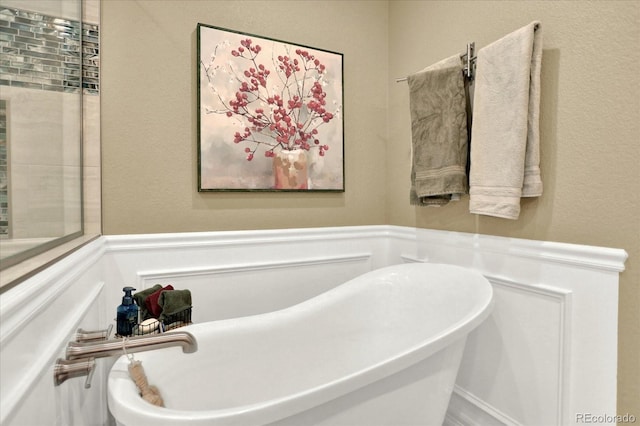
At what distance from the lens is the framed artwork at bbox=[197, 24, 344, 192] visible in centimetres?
160

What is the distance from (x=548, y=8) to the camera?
1.26 meters

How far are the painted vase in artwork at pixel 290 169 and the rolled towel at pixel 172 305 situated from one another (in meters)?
0.72

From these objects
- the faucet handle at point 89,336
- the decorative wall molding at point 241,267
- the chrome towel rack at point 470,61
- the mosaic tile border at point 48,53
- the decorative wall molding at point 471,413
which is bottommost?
the decorative wall molding at point 471,413

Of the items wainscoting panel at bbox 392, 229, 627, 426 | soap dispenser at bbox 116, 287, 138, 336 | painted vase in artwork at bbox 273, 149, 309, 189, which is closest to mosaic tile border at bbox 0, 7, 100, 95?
soap dispenser at bbox 116, 287, 138, 336

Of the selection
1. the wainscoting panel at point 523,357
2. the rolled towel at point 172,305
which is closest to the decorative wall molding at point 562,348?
the wainscoting panel at point 523,357

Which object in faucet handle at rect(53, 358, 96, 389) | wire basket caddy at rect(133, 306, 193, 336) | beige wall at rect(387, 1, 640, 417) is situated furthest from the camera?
wire basket caddy at rect(133, 306, 193, 336)

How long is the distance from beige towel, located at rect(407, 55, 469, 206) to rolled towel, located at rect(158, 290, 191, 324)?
1126 mm

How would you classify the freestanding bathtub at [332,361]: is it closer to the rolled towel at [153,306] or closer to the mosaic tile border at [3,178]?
the rolled towel at [153,306]

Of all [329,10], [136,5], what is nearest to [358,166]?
[329,10]

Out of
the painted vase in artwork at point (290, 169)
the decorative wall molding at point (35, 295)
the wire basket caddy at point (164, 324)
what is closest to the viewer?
the decorative wall molding at point (35, 295)

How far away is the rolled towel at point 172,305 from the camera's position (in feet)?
4.11

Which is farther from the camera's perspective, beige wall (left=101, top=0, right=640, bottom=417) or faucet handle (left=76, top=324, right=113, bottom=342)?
beige wall (left=101, top=0, right=640, bottom=417)

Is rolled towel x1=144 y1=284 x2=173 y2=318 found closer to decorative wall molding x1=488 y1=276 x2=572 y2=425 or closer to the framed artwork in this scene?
the framed artwork

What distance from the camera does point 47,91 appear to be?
964 mm
